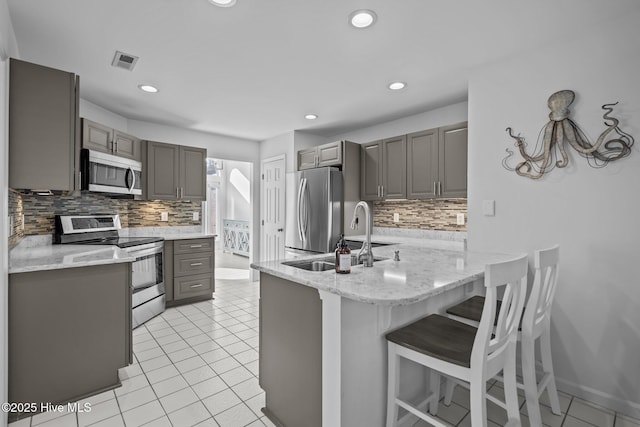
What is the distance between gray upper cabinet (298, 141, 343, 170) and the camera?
4.21 metres

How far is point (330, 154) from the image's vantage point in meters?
4.30

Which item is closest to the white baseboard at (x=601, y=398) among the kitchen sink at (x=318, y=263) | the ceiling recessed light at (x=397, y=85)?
the kitchen sink at (x=318, y=263)

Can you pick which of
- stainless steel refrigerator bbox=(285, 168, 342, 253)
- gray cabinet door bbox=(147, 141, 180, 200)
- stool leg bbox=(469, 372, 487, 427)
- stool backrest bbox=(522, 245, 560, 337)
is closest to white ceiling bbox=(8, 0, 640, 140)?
gray cabinet door bbox=(147, 141, 180, 200)

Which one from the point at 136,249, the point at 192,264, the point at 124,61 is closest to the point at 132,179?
the point at 136,249

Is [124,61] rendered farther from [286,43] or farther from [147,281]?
[147,281]

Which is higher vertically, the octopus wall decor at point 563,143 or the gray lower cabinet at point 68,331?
the octopus wall decor at point 563,143

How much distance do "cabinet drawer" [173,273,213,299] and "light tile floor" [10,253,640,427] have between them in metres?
0.65

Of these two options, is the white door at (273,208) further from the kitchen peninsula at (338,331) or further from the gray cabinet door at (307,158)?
the kitchen peninsula at (338,331)

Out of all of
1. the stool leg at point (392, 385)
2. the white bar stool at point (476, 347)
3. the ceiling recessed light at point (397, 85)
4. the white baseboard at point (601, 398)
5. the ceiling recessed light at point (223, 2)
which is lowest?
the white baseboard at point (601, 398)

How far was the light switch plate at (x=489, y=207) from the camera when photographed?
8.33ft

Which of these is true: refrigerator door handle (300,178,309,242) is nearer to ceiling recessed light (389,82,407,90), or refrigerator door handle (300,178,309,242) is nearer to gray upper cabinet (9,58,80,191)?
Answer: ceiling recessed light (389,82,407,90)

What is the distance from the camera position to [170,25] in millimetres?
2064

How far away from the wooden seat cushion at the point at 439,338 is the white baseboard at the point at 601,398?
3.98ft

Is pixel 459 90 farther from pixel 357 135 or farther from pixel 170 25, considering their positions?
pixel 170 25
